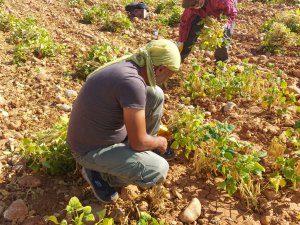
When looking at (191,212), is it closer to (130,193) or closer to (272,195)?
(130,193)

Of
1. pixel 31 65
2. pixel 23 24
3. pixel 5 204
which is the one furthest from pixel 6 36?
pixel 5 204

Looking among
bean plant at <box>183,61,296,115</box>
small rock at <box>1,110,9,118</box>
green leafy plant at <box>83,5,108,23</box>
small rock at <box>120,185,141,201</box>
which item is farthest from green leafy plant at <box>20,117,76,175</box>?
green leafy plant at <box>83,5,108,23</box>

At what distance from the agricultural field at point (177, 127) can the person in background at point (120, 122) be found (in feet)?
0.71

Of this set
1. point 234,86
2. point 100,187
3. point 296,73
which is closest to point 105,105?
point 100,187

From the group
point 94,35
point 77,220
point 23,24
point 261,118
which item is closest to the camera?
point 77,220

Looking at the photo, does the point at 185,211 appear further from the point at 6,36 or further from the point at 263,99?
the point at 6,36

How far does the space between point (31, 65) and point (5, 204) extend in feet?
→ 8.15

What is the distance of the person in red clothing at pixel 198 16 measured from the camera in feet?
15.5

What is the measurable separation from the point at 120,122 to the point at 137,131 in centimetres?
21

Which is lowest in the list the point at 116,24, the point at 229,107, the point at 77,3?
the point at 229,107

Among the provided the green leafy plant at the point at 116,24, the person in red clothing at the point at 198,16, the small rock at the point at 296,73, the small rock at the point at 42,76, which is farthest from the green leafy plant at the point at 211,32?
the green leafy plant at the point at 116,24

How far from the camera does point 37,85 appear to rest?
14.4ft

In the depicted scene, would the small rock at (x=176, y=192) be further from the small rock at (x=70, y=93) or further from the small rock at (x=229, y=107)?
the small rock at (x=70, y=93)

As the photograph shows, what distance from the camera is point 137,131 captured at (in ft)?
7.92
